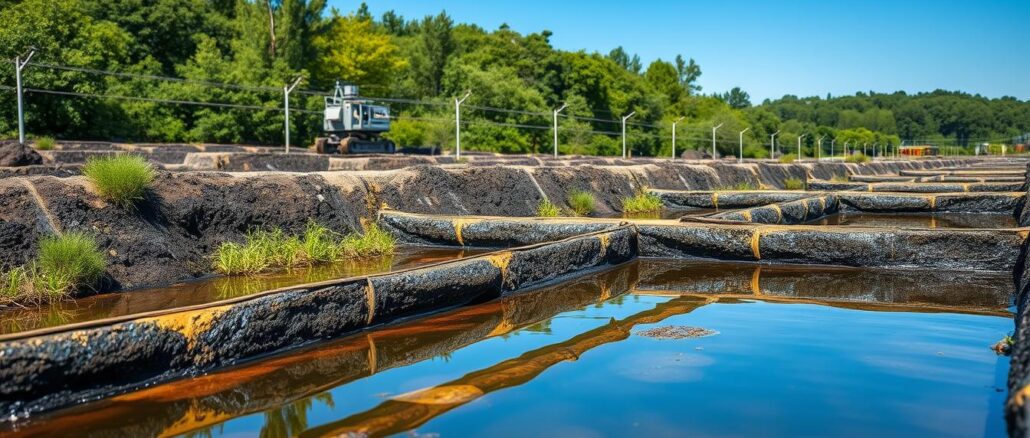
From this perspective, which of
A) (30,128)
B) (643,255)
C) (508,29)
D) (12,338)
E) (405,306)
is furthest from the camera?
(508,29)

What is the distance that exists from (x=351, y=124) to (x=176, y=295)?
15.1 metres

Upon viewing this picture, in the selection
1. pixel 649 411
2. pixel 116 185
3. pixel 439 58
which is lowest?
pixel 649 411

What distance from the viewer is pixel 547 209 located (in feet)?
32.4

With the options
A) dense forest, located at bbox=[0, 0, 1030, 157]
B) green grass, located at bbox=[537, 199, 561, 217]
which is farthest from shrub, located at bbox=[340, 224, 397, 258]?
dense forest, located at bbox=[0, 0, 1030, 157]

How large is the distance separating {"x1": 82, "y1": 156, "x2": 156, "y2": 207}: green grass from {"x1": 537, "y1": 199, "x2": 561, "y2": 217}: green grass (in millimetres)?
4966

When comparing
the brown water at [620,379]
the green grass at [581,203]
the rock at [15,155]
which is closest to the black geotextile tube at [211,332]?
the brown water at [620,379]

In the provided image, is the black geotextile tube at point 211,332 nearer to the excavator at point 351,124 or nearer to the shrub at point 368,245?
the shrub at point 368,245

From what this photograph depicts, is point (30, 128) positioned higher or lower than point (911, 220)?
higher

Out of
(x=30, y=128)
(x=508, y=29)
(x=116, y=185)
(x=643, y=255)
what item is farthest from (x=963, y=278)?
(x=508, y=29)

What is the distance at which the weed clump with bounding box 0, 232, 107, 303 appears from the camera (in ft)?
15.3

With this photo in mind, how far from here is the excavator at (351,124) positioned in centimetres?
1959

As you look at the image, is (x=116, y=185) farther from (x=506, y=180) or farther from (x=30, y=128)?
(x=30, y=128)

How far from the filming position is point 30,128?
2378cm

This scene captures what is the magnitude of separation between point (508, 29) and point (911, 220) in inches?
1793
